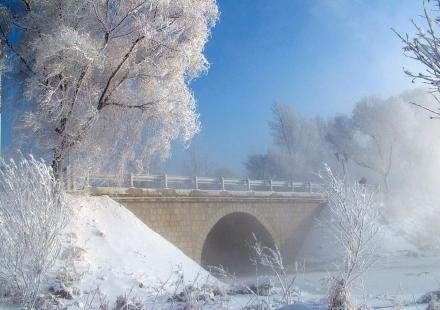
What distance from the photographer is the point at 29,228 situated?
22.7 feet

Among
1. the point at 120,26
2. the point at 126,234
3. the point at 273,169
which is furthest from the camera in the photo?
the point at 273,169

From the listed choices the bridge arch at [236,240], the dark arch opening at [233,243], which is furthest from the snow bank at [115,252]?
the dark arch opening at [233,243]

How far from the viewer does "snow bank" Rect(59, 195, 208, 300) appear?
11125 millimetres

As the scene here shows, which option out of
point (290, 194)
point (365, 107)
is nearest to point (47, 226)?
point (290, 194)

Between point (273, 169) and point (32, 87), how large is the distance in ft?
121

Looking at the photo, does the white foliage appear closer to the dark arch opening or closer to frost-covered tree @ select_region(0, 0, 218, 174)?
frost-covered tree @ select_region(0, 0, 218, 174)

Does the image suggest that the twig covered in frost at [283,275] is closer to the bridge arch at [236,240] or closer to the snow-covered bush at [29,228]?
the snow-covered bush at [29,228]

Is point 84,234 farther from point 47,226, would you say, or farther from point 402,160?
point 402,160

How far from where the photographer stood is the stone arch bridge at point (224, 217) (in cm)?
1744

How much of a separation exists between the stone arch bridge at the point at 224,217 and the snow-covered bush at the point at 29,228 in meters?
7.85

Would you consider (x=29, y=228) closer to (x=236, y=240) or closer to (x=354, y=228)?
(x=354, y=228)

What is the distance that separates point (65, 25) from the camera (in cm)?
1296

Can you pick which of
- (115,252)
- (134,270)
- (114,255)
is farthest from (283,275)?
(115,252)

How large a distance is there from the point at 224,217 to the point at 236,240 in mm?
3363
